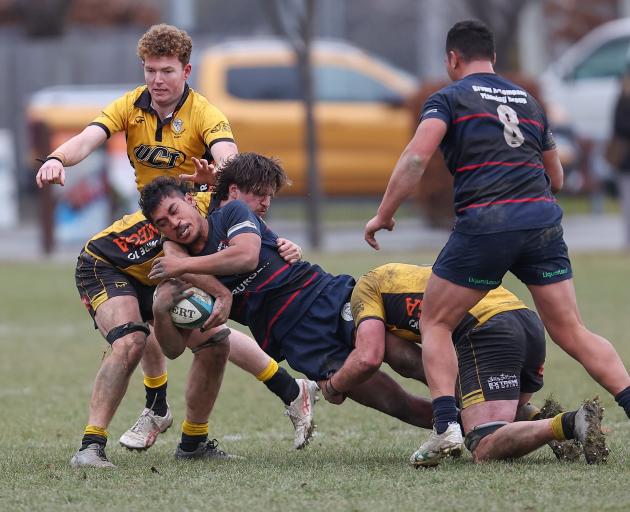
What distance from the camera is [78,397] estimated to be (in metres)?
8.77

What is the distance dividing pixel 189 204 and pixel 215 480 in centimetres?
130

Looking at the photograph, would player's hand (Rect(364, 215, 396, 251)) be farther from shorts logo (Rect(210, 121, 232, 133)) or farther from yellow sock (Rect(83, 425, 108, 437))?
yellow sock (Rect(83, 425, 108, 437))

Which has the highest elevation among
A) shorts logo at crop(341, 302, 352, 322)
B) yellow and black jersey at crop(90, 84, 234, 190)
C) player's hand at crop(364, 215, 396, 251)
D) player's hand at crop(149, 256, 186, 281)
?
yellow and black jersey at crop(90, 84, 234, 190)

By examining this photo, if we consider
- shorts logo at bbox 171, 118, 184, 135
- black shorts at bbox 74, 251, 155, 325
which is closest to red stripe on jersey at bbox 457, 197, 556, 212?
shorts logo at bbox 171, 118, 184, 135

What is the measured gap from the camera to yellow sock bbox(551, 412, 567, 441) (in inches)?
229

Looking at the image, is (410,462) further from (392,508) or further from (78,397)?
(78,397)

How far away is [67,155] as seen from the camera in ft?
21.5

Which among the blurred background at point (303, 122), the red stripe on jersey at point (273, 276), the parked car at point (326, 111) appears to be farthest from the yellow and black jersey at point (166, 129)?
the parked car at point (326, 111)

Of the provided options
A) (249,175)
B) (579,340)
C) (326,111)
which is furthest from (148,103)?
(326,111)

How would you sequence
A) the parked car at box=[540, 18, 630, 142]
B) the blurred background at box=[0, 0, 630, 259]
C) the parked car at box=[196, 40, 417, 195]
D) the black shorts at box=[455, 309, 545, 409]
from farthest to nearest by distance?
1. the parked car at box=[540, 18, 630, 142]
2. the parked car at box=[196, 40, 417, 195]
3. the blurred background at box=[0, 0, 630, 259]
4. the black shorts at box=[455, 309, 545, 409]

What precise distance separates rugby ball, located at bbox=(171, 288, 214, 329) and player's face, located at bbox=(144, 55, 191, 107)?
1.10 metres

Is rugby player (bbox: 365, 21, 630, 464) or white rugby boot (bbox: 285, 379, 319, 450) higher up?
rugby player (bbox: 365, 21, 630, 464)

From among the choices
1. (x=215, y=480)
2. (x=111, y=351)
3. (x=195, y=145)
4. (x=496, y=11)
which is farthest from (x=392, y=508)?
(x=496, y=11)

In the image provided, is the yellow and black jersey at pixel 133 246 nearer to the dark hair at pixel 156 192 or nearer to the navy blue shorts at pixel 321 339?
the dark hair at pixel 156 192
